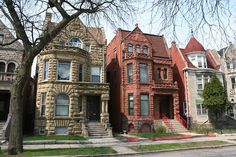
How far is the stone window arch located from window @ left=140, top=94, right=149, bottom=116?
8908 millimetres

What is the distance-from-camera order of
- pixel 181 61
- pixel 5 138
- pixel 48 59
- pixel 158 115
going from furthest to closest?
pixel 181 61, pixel 158 115, pixel 48 59, pixel 5 138

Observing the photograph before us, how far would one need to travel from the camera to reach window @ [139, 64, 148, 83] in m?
29.4

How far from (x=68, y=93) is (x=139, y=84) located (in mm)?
8659

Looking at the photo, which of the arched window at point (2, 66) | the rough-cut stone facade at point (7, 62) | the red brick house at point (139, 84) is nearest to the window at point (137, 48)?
the red brick house at point (139, 84)

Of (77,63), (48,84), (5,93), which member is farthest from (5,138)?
(77,63)

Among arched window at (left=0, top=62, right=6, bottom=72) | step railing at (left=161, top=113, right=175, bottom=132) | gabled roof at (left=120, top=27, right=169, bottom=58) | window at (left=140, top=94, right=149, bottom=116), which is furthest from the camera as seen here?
gabled roof at (left=120, top=27, right=169, bottom=58)

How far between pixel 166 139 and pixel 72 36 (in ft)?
51.9

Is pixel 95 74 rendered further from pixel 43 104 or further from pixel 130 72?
pixel 43 104

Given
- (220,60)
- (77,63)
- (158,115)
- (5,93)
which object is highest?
(220,60)

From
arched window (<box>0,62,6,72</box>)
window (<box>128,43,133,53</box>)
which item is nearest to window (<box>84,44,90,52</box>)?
window (<box>128,43,133,53</box>)

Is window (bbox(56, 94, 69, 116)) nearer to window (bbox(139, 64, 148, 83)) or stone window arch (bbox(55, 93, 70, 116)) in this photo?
stone window arch (bbox(55, 93, 70, 116))

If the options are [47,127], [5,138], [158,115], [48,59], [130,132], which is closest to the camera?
[5,138]

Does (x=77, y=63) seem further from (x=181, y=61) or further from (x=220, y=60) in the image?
(x=220, y=60)

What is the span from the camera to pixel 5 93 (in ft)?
88.8
